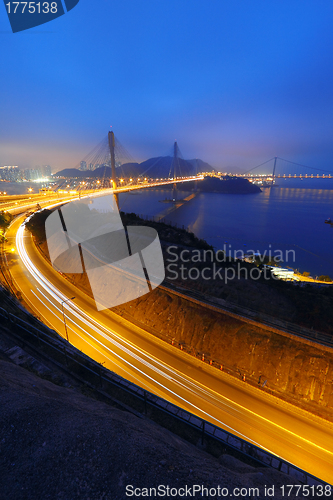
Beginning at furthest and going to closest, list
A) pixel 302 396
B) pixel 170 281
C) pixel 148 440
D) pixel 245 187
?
pixel 245 187 → pixel 170 281 → pixel 302 396 → pixel 148 440

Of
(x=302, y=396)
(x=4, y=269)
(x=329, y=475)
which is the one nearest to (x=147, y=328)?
(x=302, y=396)

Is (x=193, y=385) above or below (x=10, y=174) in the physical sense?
below

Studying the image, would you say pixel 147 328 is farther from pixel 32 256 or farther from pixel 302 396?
pixel 32 256

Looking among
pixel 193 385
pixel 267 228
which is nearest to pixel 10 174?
pixel 267 228

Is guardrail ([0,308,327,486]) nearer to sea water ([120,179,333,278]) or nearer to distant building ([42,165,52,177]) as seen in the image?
sea water ([120,179,333,278])

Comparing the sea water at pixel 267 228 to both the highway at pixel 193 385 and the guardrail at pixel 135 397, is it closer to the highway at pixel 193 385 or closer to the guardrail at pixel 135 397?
the highway at pixel 193 385

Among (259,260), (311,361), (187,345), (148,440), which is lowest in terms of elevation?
(259,260)

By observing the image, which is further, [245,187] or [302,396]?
[245,187]

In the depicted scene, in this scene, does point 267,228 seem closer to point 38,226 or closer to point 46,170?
point 38,226
